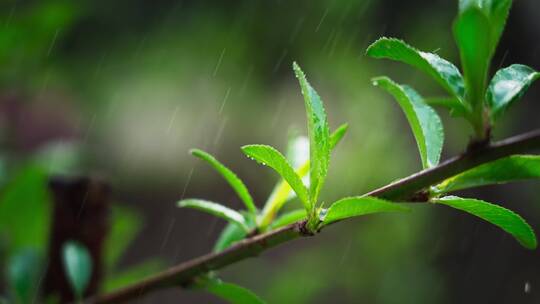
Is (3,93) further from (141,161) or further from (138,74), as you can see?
(141,161)

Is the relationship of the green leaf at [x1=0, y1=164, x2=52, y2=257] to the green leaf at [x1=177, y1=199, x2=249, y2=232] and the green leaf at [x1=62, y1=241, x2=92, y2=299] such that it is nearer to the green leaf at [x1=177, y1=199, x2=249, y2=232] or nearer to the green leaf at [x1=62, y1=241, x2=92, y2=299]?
the green leaf at [x1=62, y1=241, x2=92, y2=299]

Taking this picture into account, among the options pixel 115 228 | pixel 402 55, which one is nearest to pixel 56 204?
pixel 115 228

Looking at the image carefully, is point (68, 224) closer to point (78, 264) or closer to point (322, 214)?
point (78, 264)

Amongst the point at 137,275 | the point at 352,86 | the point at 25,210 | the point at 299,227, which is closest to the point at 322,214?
the point at 299,227

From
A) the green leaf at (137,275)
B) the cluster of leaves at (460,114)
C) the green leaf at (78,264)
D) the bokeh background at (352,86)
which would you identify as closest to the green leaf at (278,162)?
the cluster of leaves at (460,114)

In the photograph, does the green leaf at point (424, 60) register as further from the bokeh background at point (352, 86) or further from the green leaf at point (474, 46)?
the bokeh background at point (352, 86)
